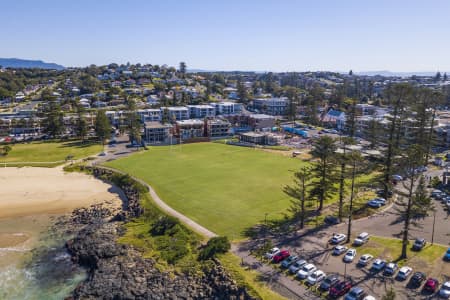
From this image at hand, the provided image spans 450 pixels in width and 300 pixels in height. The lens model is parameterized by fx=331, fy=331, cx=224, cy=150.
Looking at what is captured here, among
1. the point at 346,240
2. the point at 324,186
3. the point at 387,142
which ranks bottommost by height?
the point at 346,240

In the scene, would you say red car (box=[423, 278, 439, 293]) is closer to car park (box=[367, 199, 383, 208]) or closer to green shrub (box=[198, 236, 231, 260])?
green shrub (box=[198, 236, 231, 260])

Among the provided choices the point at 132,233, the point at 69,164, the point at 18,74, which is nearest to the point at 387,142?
the point at 132,233

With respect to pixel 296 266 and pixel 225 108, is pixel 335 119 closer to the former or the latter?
pixel 225 108

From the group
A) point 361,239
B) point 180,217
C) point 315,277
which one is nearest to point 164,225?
point 180,217

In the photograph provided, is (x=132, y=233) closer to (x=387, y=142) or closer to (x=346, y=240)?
(x=346, y=240)

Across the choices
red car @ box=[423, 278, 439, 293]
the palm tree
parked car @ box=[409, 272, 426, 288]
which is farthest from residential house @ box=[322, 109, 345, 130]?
red car @ box=[423, 278, 439, 293]

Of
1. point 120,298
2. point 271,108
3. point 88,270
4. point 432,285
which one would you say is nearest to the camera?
point 432,285

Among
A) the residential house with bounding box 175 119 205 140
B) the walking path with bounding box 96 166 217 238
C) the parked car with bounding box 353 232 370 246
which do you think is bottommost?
the walking path with bounding box 96 166 217 238
